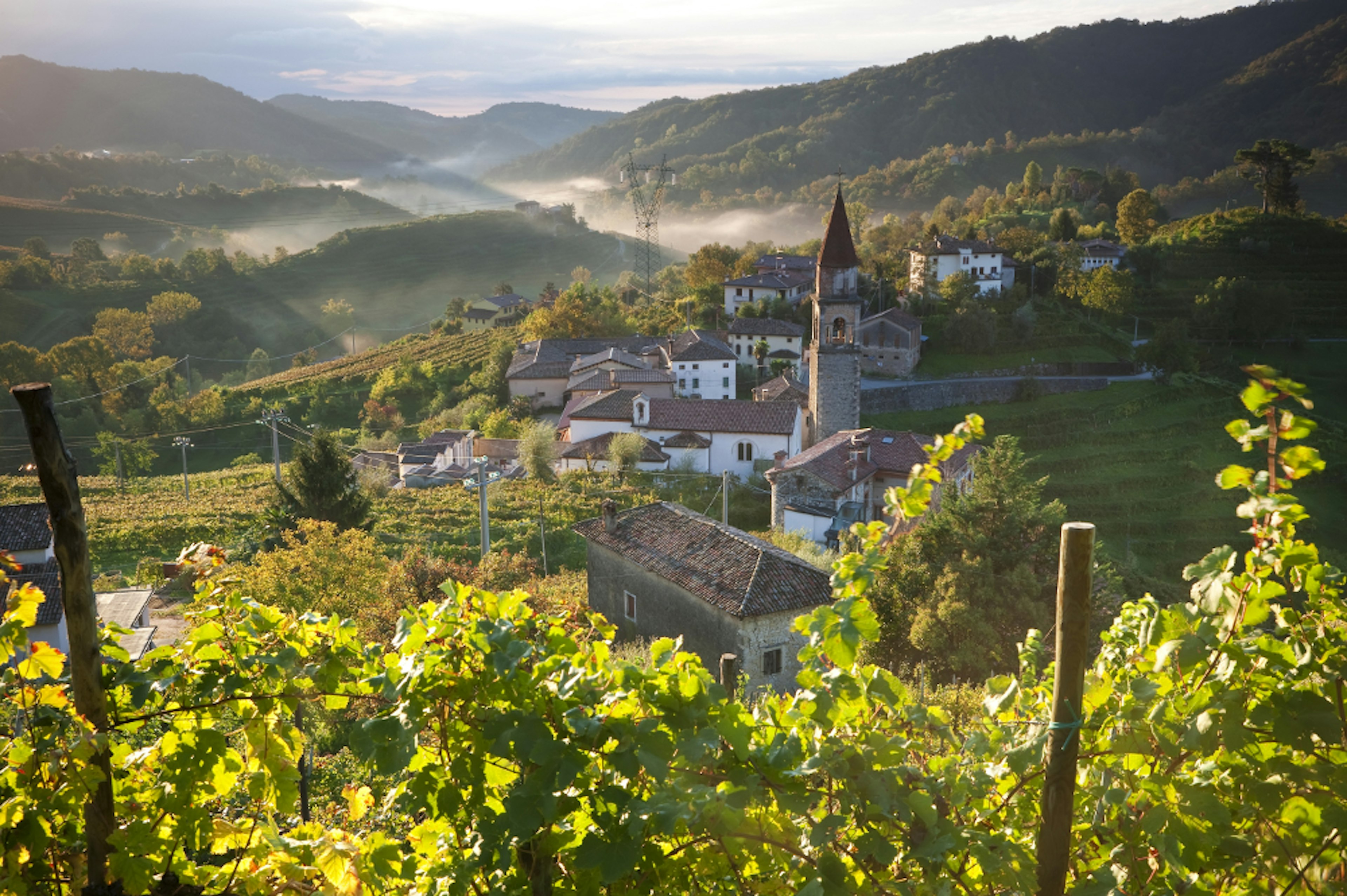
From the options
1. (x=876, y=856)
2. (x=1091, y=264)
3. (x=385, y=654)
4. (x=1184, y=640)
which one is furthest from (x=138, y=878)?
(x=1091, y=264)

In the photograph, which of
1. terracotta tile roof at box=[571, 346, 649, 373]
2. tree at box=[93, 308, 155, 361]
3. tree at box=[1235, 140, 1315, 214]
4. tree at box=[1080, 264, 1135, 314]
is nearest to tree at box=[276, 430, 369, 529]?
terracotta tile roof at box=[571, 346, 649, 373]

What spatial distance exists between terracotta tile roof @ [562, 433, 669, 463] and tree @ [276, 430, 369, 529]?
→ 13686 millimetres

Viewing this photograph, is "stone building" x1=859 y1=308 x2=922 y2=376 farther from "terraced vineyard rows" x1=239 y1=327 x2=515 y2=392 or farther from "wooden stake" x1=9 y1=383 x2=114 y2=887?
"wooden stake" x1=9 y1=383 x2=114 y2=887

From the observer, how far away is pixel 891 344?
165ft

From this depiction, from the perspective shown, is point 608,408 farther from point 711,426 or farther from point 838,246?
point 838,246

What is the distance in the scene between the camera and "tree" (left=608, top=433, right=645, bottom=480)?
35344 millimetres

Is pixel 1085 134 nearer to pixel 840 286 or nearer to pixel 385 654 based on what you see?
pixel 840 286

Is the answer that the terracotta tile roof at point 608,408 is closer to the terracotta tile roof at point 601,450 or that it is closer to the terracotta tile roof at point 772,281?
the terracotta tile roof at point 601,450

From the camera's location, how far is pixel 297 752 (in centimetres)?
298

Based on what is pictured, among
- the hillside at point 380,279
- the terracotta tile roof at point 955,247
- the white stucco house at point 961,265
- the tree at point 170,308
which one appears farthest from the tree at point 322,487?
the tree at point 170,308

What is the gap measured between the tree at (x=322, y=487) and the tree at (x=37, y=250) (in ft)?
309

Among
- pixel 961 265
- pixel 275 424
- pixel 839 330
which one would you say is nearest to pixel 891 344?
pixel 961 265

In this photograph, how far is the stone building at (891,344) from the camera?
163ft

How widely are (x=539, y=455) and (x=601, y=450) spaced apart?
270 centimetres
